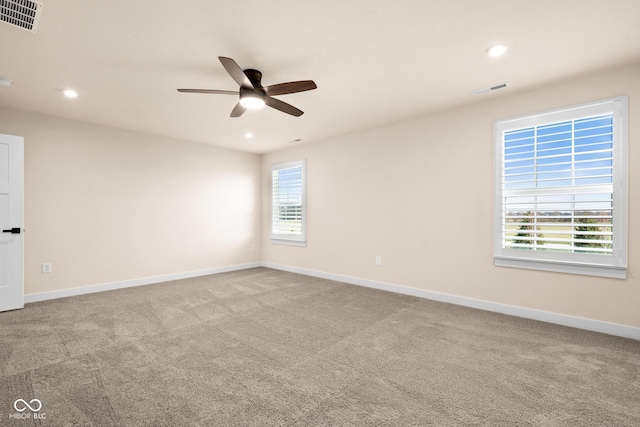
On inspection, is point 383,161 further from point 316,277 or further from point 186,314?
point 186,314

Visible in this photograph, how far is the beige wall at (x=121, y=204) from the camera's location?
13.2 ft

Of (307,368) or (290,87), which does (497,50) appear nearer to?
(290,87)

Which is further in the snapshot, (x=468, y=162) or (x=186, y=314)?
(x=468, y=162)

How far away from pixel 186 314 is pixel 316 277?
2537mm

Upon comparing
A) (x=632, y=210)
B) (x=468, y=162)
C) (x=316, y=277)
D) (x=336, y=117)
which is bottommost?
(x=316, y=277)

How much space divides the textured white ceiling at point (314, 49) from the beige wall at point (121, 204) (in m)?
0.69

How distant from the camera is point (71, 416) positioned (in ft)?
5.58

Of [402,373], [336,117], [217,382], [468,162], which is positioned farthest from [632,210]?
[217,382]

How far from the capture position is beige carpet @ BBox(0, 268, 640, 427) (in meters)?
1.74

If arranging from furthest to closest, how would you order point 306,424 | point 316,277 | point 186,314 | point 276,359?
point 316,277 < point 186,314 < point 276,359 < point 306,424

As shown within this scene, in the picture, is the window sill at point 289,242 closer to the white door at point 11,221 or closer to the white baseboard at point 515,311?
the white baseboard at point 515,311

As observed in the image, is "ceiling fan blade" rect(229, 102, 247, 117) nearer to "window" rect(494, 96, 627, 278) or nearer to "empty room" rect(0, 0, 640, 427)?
"empty room" rect(0, 0, 640, 427)

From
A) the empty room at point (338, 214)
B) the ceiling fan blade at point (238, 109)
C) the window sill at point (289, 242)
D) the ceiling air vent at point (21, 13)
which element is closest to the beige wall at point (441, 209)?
the empty room at point (338, 214)

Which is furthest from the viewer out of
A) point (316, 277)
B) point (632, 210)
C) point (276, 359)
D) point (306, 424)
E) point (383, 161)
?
point (316, 277)
